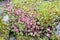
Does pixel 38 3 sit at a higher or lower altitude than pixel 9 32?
higher

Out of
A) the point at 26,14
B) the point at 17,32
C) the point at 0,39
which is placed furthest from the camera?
the point at 26,14

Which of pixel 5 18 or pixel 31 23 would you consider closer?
pixel 31 23

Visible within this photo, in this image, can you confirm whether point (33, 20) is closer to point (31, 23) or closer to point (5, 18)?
point (31, 23)

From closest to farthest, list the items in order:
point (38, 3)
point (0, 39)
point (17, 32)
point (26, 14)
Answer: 1. point (0, 39)
2. point (17, 32)
3. point (26, 14)
4. point (38, 3)

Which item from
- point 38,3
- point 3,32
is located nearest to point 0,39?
point 3,32

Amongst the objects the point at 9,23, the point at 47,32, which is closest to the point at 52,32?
the point at 47,32

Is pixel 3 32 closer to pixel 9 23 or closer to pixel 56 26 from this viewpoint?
pixel 9 23

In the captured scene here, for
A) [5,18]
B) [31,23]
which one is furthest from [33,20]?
[5,18]

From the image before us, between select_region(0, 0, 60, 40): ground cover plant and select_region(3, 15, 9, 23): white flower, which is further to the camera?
select_region(3, 15, 9, 23): white flower

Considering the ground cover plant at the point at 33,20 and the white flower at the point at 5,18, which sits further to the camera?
the white flower at the point at 5,18

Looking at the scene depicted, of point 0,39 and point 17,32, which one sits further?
point 17,32
